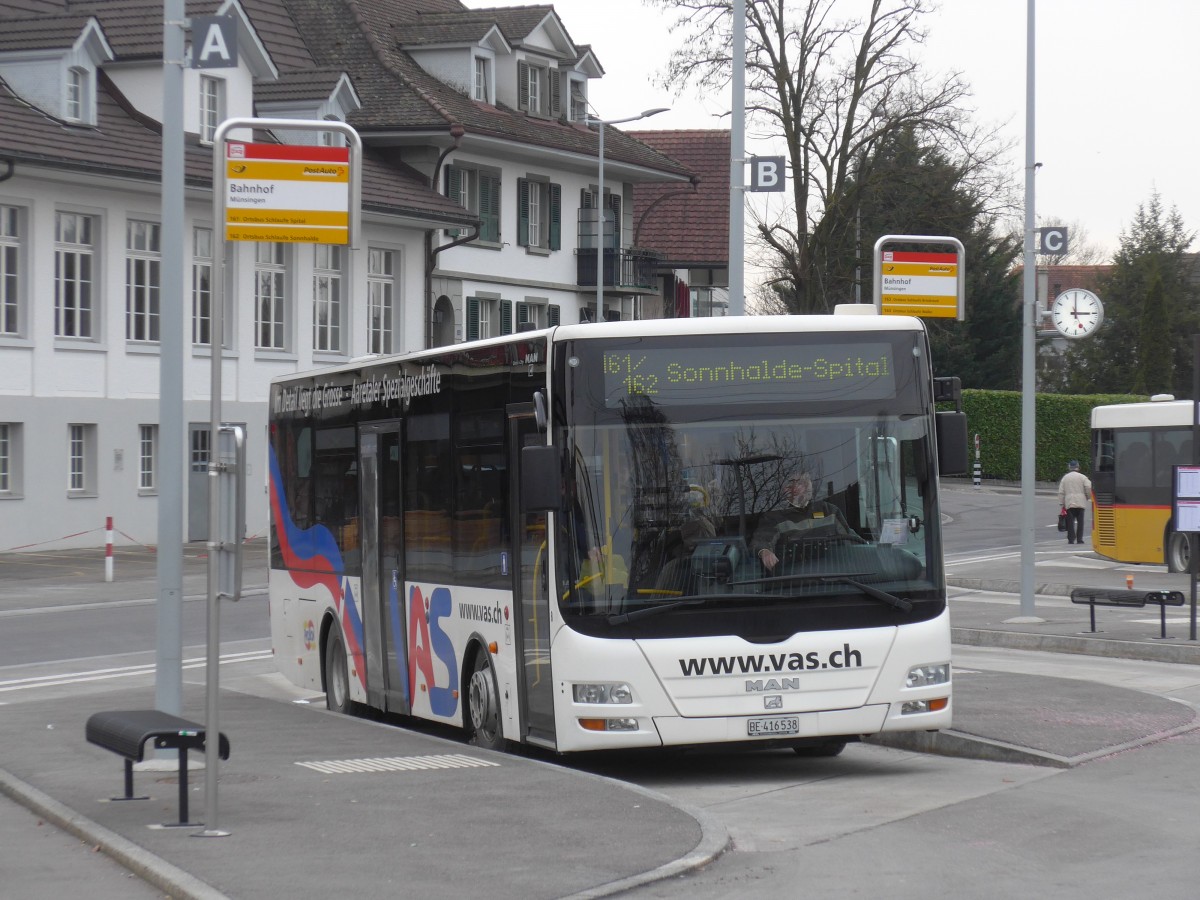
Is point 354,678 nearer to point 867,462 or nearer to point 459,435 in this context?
point 459,435

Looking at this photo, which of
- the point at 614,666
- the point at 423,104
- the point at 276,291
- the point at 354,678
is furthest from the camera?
the point at 423,104

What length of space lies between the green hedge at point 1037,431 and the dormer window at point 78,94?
3583 centimetres

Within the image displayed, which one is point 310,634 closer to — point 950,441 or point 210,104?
point 950,441

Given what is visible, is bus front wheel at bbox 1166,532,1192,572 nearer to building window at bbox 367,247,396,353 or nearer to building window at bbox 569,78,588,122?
building window at bbox 367,247,396,353

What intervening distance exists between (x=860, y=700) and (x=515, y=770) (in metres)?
2.11

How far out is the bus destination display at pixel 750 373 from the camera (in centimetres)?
1149

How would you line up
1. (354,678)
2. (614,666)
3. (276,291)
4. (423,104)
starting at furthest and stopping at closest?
1. (423,104)
2. (276,291)
3. (354,678)
4. (614,666)

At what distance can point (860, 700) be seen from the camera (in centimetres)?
1162

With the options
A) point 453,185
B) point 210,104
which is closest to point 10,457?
point 210,104

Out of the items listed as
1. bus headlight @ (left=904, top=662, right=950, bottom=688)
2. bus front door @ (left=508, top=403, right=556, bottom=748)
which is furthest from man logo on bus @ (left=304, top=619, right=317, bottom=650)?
bus headlight @ (left=904, top=662, right=950, bottom=688)

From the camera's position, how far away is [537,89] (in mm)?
53219

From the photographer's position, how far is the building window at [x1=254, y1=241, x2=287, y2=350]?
43.1 m

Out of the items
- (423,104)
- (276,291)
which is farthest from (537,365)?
(423,104)

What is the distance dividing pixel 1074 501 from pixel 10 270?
2301cm
